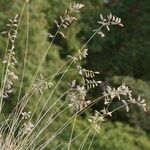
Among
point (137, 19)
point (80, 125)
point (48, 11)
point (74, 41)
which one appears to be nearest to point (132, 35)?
point (137, 19)

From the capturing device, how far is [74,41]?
6723 millimetres

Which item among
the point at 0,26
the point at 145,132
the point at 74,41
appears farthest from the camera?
the point at 74,41

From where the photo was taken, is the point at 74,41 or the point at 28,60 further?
the point at 74,41

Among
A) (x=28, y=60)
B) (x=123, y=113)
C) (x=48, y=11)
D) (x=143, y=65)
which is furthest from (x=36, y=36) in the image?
(x=143, y=65)

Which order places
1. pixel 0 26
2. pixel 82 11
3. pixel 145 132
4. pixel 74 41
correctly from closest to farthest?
pixel 0 26 → pixel 145 132 → pixel 74 41 → pixel 82 11

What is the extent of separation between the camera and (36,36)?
5746mm

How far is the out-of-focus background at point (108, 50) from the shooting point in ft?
18.6

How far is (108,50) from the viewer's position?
24.3ft

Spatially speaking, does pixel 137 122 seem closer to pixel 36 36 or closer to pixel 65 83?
pixel 65 83

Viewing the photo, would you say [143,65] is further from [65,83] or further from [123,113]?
[65,83]

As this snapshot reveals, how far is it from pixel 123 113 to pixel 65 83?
791mm

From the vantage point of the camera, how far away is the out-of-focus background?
18.6ft

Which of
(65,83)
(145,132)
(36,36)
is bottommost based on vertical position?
(145,132)

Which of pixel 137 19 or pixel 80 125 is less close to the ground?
pixel 137 19
